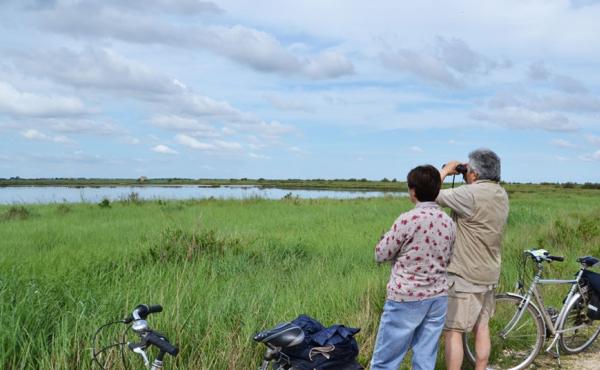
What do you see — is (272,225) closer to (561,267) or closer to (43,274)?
(561,267)

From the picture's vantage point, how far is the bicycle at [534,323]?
5.45 meters

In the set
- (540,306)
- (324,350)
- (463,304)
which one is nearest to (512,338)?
(540,306)

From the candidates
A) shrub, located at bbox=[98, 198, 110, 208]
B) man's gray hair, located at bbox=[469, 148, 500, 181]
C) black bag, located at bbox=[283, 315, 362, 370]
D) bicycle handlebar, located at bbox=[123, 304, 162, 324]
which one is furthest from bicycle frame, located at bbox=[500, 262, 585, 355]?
shrub, located at bbox=[98, 198, 110, 208]

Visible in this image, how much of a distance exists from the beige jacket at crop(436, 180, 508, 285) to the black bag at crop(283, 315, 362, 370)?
140 centimetres

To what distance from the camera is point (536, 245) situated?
39.8 feet

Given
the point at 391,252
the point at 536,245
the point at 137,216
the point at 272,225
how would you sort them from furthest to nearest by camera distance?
the point at 137,216 < the point at 272,225 < the point at 536,245 < the point at 391,252

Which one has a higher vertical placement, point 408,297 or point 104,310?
point 408,297

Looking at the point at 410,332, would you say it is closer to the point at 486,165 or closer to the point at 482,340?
the point at 482,340

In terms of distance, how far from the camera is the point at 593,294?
605 cm

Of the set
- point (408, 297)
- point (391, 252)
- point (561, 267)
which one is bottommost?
point (561, 267)

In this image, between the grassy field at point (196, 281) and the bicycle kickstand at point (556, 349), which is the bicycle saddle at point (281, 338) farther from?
the bicycle kickstand at point (556, 349)

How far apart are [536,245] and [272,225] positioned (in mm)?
7078

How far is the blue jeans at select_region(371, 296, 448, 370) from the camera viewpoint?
3742 mm

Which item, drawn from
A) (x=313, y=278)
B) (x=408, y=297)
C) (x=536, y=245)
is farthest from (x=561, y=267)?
(x=408, y=297)
